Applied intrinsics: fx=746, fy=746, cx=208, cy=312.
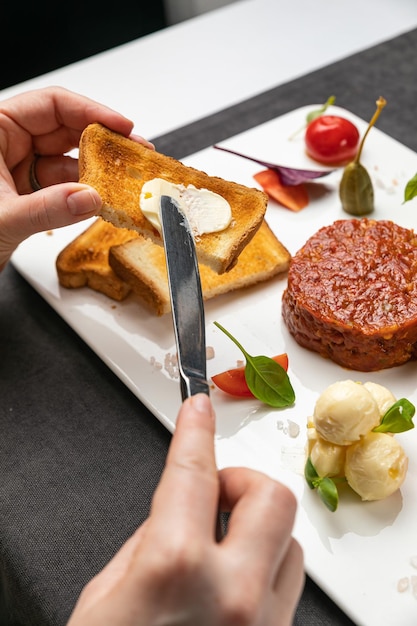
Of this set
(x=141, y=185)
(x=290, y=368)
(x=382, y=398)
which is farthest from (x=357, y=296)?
(x=141, y=185)

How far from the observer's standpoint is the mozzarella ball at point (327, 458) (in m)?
1.99

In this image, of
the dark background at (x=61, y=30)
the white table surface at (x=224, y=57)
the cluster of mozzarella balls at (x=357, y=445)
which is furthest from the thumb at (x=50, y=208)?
the dark background at (x=61, y=30)

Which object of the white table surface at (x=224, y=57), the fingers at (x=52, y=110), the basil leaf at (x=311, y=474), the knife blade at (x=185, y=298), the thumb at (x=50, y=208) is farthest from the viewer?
the white table surface at (x=224, y=57)

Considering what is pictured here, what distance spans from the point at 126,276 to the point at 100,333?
0.23m

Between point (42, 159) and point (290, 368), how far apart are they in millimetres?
1395

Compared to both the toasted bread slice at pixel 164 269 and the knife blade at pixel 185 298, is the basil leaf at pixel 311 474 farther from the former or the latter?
the toasted bread slice at pixel 164 269

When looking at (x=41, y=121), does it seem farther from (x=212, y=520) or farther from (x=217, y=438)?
(x=212, y=520)

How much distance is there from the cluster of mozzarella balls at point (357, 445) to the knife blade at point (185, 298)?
368 millimetres

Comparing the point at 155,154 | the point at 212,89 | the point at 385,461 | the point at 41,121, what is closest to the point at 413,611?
the point at 385,461

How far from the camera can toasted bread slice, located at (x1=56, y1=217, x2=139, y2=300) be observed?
107 inches

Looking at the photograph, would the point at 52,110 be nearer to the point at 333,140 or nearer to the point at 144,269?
the point at 144,269

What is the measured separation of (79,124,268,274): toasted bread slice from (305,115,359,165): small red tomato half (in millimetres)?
746

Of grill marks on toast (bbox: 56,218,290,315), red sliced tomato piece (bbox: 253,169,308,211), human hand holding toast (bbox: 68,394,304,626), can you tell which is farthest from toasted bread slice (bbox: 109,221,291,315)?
human hand holding toast (bbox: 68,394,304,626)

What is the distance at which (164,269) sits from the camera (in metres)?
2.71
